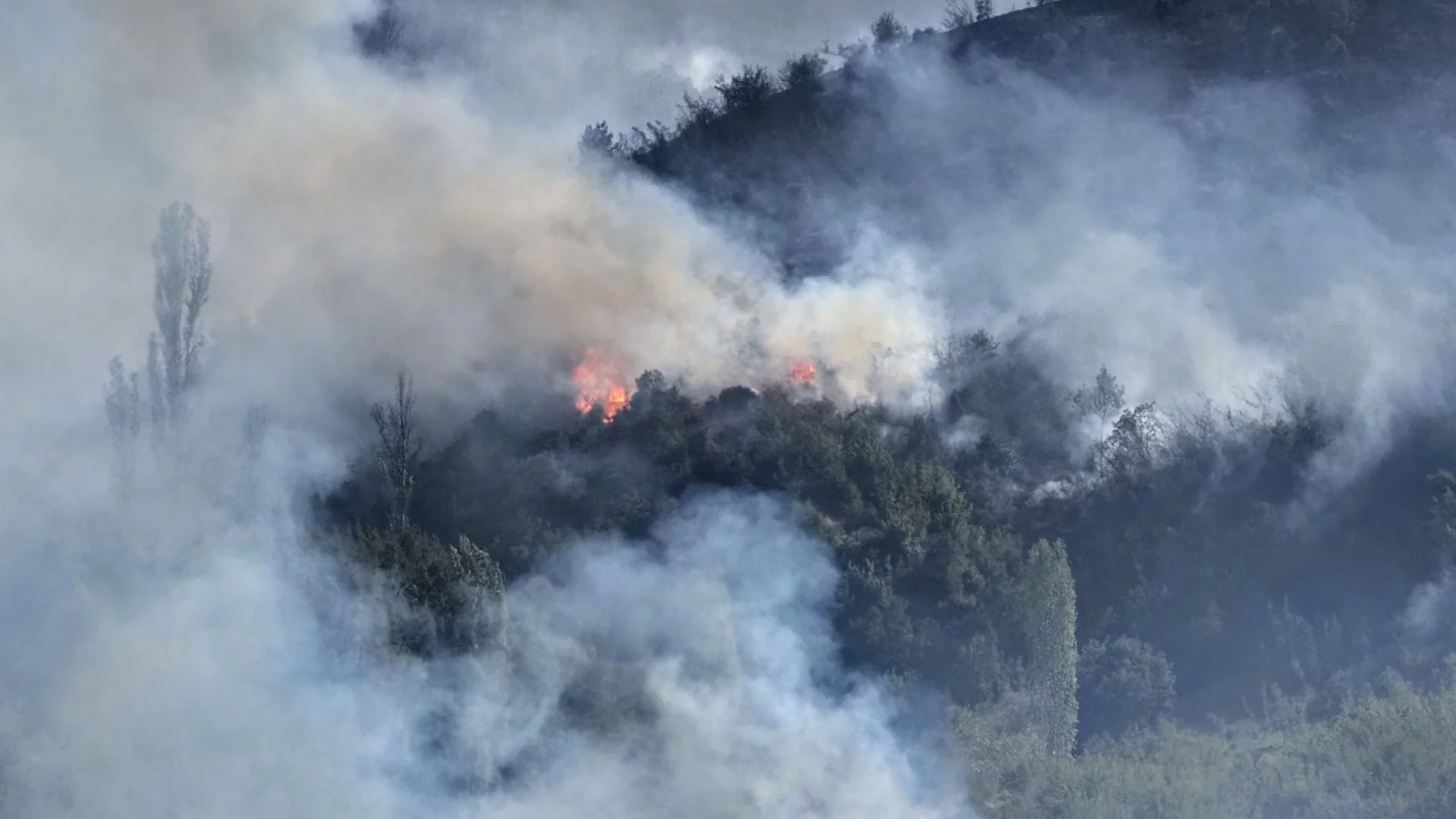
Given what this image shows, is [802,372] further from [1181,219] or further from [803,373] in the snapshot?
[1181,219]

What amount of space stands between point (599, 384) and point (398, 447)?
1296 centimetres

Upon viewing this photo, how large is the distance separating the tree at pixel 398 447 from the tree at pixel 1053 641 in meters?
34.2

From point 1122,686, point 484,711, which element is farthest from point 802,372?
point 484,711

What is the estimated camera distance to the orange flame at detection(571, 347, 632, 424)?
321 ft

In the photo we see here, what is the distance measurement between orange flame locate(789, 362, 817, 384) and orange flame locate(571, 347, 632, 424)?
10126 millimetres

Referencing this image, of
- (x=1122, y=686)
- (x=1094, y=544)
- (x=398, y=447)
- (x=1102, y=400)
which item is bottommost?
(x=1122, y=686)

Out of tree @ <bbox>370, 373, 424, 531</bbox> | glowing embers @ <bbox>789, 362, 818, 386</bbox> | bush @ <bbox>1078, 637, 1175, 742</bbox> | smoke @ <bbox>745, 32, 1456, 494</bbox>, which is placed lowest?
bush @ <bbox>1078, 637, 1175, 742</bbox>

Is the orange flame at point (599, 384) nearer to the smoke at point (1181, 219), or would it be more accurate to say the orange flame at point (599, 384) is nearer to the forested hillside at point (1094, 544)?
the forested hillside at point (1094, 544)

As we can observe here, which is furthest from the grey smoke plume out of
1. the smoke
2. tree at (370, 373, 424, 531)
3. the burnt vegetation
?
the smoke

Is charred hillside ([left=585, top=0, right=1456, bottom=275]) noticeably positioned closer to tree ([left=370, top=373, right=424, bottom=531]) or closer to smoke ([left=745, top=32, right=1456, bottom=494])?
smoke ([left=745, top=32, right=1456, bottom=494])

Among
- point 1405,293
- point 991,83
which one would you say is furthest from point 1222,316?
point 991,83

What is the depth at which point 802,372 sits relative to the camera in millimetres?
100812

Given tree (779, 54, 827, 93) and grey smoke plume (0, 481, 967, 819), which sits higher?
tree (779, 54, 827, 93)

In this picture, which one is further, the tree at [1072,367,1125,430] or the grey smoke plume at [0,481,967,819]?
the tree at [1072,367,1125,430]
